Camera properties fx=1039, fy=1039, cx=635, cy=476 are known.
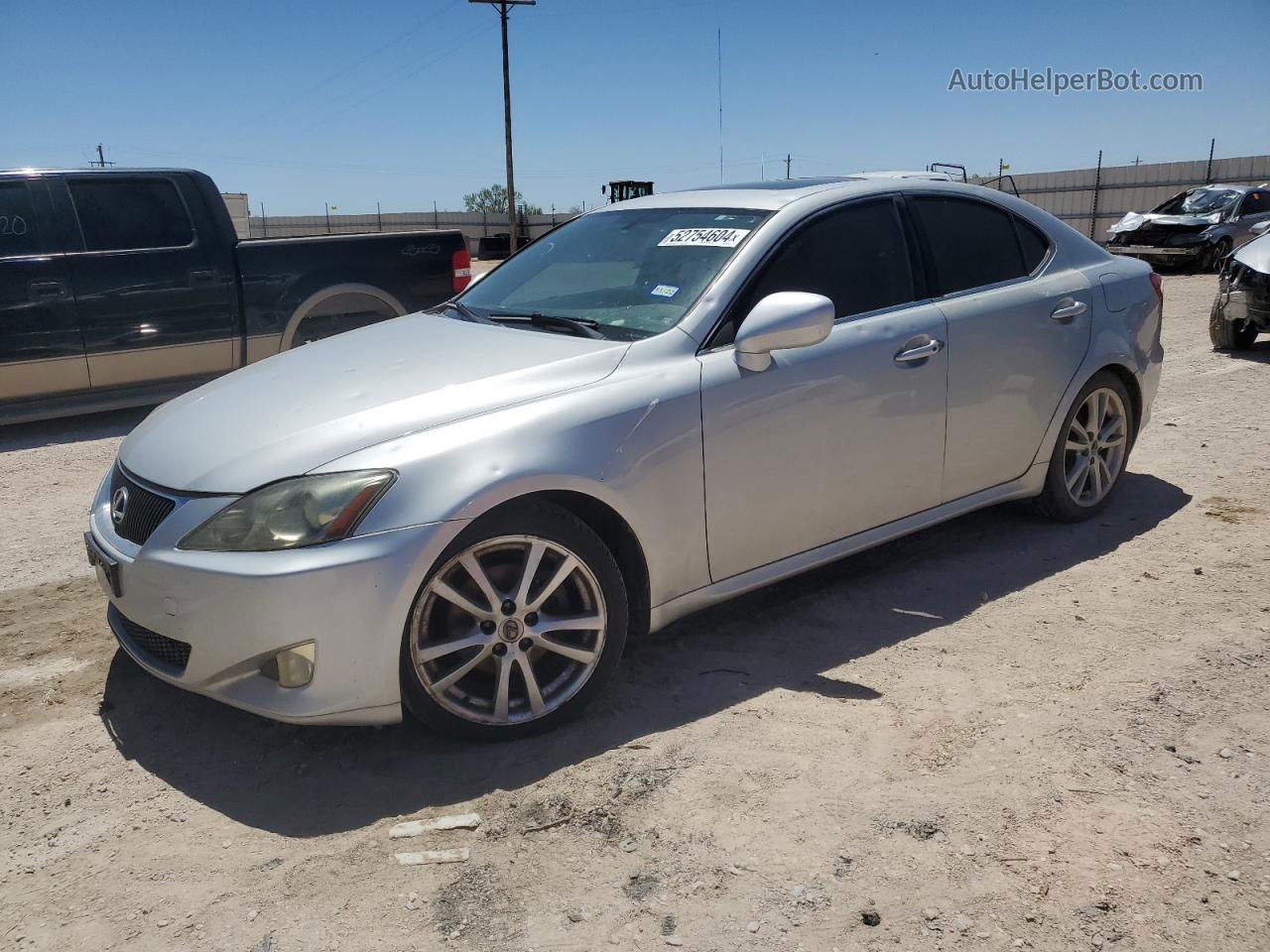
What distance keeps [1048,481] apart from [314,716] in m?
3.46

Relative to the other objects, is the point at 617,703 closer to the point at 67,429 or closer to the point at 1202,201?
the point at 67,429

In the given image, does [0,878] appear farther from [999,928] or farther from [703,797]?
[999,928]

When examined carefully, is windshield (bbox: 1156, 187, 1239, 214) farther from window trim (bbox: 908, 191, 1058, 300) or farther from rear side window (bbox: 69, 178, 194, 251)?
rear side window (bbox: 69, 178, 194, 251)

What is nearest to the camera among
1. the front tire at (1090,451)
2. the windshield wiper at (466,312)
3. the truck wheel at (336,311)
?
the windshield wiper at (466,312)

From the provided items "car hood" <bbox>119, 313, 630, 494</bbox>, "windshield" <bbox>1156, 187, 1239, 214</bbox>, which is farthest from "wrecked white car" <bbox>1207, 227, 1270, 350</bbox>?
"windshield" <bbox>1156, 187, 1239, 214</bbox>

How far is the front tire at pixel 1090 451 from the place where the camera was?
4.77 meters

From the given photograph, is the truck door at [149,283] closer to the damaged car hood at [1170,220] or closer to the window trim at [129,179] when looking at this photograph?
the window trim at [129,179]

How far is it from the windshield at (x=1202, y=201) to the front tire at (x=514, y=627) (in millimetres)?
20744

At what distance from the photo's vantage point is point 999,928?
7.60ft

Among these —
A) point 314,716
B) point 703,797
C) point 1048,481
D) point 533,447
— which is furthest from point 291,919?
point 1048,481

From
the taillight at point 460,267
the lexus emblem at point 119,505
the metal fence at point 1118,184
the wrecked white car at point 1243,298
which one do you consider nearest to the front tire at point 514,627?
the lexus emblem at point 119,505

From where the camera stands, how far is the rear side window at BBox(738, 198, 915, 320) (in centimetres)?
375

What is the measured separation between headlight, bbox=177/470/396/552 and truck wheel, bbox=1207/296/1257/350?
9.24 metres

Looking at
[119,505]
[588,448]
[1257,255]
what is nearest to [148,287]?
[119,505]
